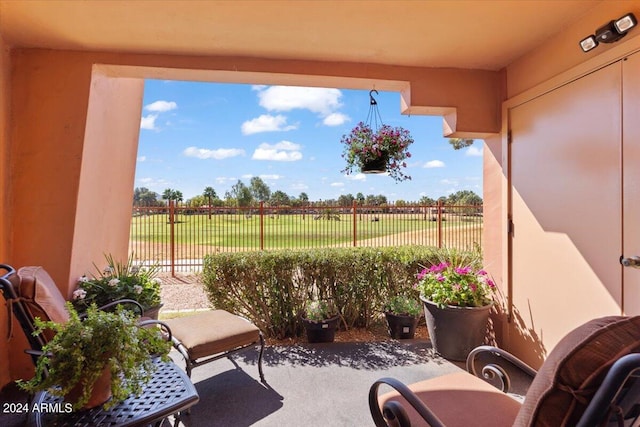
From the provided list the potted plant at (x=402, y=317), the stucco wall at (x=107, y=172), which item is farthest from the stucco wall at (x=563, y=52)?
the stucco wall at (x=107, y=172)

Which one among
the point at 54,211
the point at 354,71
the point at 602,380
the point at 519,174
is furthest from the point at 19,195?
the point at 519,174

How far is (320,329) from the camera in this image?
3.15m

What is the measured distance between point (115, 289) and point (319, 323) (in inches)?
72.4

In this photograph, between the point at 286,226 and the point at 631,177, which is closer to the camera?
the point at 631,177

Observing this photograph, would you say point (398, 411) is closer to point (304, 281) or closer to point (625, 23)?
point (304, 281)

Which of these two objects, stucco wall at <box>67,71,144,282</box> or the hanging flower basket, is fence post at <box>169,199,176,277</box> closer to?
stucco wall at <box>67,71,144,282</box>

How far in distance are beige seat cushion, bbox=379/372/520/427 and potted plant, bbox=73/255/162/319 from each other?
223cm

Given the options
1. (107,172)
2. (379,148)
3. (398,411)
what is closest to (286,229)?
(107,172)

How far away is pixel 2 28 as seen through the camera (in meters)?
2.22

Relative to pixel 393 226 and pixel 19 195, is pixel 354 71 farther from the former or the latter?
pixel 393 226

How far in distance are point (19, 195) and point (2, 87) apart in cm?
81

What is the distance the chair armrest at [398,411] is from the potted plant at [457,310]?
166 cm

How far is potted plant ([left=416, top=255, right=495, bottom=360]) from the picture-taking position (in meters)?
2.80

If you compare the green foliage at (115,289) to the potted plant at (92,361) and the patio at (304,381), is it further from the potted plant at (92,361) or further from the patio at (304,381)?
the potted plant at (92,361)
